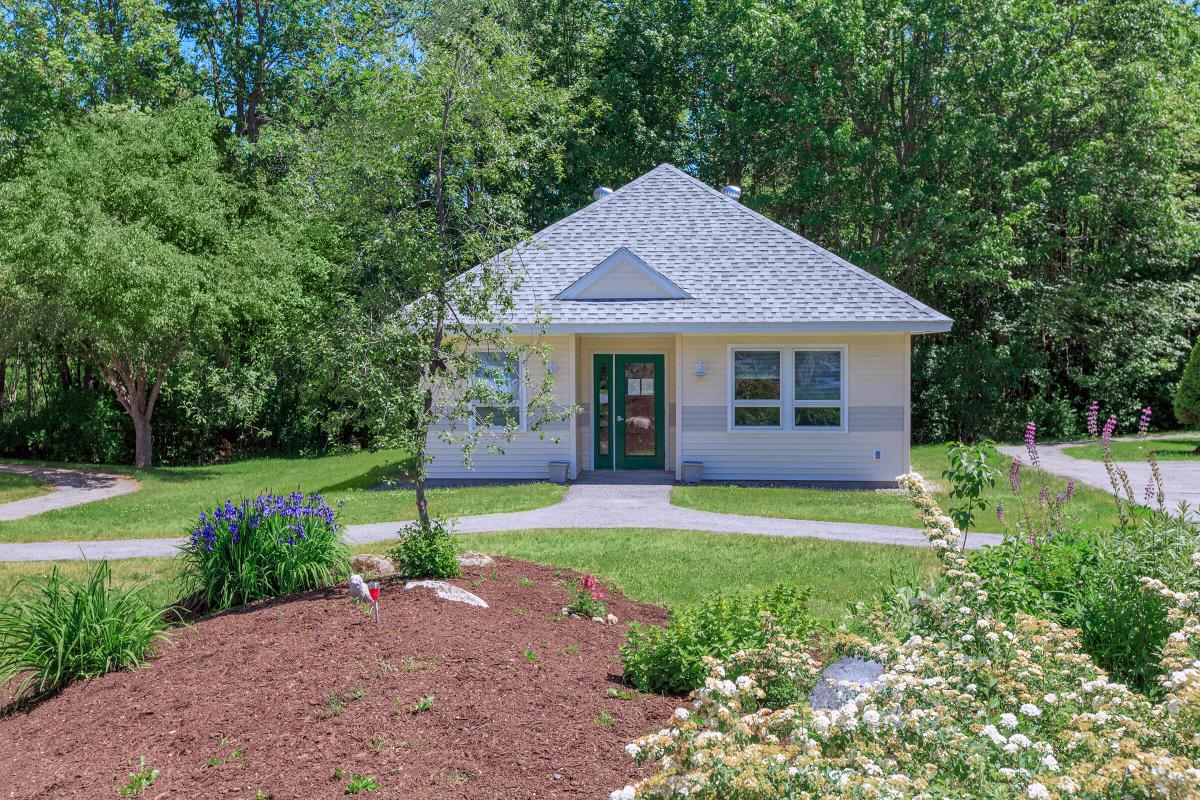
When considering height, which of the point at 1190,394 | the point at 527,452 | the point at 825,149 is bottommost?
the point at 527,452

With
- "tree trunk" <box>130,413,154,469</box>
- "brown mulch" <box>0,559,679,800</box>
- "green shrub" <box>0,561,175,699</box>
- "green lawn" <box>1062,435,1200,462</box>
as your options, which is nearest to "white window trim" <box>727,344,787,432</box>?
"green lawn" <box>1062,435,1200,462</box>

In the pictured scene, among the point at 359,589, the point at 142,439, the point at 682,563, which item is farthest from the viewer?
the point at 142,439

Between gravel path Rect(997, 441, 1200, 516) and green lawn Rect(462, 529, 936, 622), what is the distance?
5.54 meters

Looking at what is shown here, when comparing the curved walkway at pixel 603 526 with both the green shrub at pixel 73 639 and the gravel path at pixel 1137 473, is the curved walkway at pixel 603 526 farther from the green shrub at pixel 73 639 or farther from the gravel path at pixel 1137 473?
the green shrub at pixel 73 639

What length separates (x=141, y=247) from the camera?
19672 millimetres

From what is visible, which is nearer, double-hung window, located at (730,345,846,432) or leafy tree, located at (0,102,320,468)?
double-hung window, located at (730,345,846,432)

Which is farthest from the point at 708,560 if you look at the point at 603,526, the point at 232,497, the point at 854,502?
the point at 232,497

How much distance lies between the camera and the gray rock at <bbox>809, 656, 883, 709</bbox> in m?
4.94

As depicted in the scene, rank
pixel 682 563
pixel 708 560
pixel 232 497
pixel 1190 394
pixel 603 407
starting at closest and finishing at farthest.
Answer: pixel 682 563 < pixel 708 560 < pixel 232 497 < pixel 603 407 < pixel 1190 394

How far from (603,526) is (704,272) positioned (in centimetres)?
784

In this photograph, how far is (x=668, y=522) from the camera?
12.8 metres

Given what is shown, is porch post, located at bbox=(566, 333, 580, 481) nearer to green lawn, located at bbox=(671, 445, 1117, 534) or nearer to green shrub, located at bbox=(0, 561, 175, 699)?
green lawn, located at bbox=(671, 445, 1117, 534)

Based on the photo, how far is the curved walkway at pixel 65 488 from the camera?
1606 centimetres

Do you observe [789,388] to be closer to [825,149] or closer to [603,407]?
[603,407]
